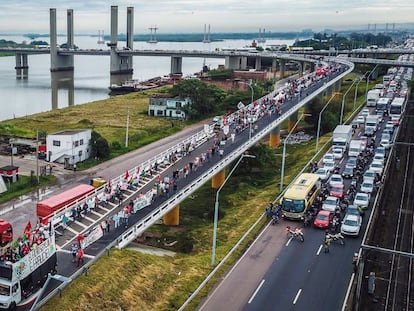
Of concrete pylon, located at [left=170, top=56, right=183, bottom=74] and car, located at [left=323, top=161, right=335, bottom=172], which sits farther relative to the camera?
concrete pylon, located at [left=170, top=56, right=183, bottom=74]

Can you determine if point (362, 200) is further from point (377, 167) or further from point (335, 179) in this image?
point (377, 167)

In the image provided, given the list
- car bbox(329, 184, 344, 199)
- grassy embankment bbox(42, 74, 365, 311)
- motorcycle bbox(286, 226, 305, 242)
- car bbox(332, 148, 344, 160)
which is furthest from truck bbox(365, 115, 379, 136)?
motorcycle bbox(286, 226, 305, 242)

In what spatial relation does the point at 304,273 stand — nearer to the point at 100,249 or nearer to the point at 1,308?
the point at 100,249

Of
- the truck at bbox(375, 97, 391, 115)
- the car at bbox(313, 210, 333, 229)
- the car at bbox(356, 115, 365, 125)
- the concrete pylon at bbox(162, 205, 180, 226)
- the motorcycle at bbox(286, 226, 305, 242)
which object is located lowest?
the concrete pylon at bbox(162, 205, 180, 226)

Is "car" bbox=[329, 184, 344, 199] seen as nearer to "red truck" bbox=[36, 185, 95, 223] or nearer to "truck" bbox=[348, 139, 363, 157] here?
"truck" bbox=[348, 139, 363, 157]

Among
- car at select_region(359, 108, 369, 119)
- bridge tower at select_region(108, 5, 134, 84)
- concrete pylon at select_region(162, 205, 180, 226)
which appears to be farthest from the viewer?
bridge tower at select_region(108, 5, 134, 84)

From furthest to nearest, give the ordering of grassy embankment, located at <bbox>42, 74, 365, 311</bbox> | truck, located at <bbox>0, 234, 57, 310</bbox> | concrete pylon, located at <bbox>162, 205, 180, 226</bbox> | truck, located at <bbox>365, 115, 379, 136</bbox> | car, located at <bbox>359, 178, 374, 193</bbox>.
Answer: truck, located at <bbox>365, 115, 379, 136</bbox>, car, located at <bbox>359, 178, 374, 193</bbox>, concrete pylon, located at <bbox>162, 205, 180, 226</bbox>, grassy embankment, located at <bbox>42, 74, 365, 311</bbox>, truck, located at <bbox>0, 234, 57, 310</bbox>

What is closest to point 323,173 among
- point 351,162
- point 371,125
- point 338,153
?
point 351,162
